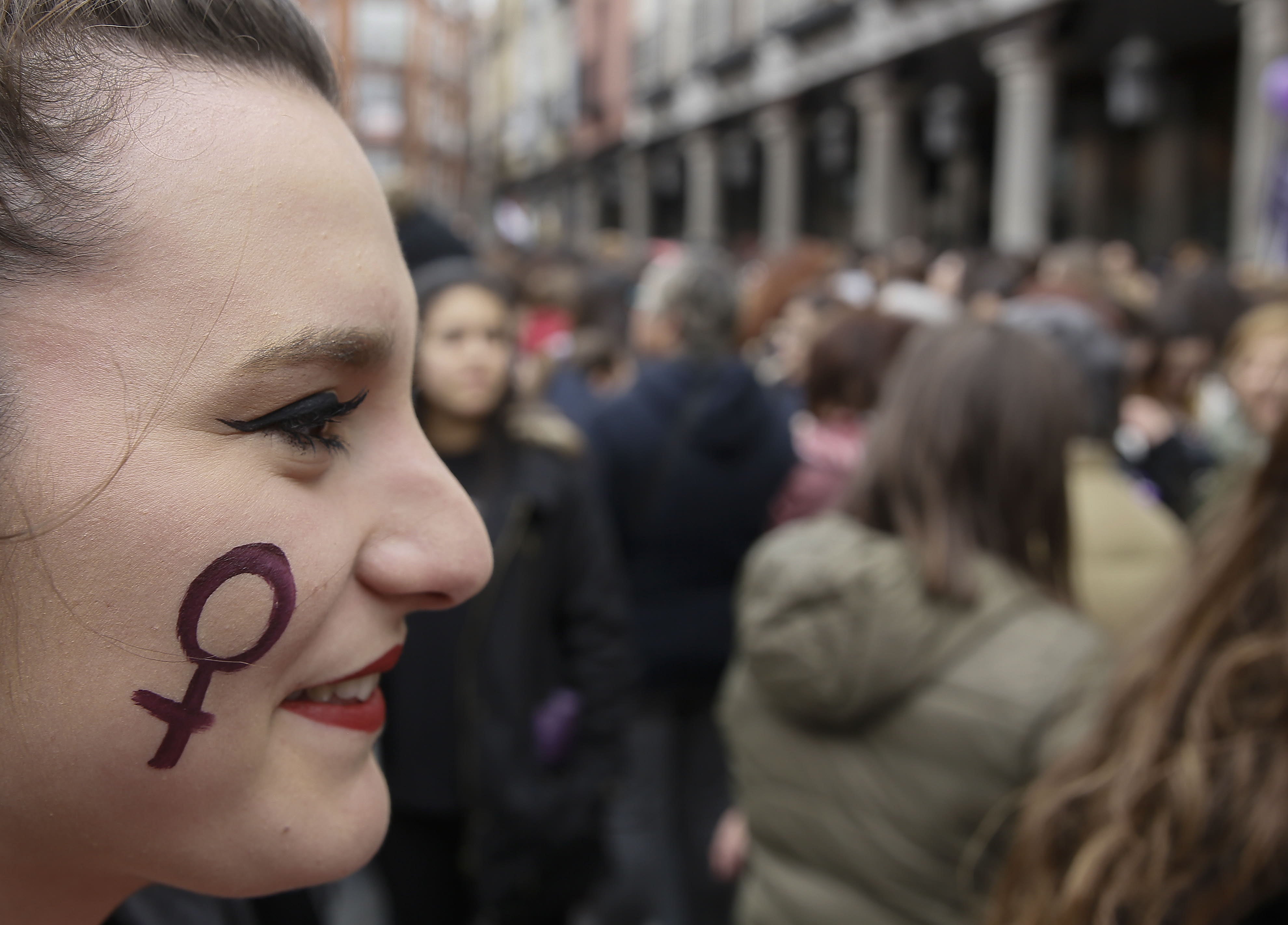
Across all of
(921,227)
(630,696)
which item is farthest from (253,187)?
(921,227)

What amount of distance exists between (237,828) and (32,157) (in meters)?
0.44

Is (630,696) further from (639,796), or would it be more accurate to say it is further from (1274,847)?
(1274,847)

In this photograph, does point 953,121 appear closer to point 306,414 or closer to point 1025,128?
point 1025,128

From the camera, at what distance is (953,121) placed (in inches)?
527

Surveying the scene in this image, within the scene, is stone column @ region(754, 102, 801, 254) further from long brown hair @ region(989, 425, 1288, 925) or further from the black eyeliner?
the black eyeliner

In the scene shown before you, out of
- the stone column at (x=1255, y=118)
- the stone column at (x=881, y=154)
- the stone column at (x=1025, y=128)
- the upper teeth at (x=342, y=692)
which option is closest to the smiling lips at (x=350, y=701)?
the upper teeth at (x=342, y=692)

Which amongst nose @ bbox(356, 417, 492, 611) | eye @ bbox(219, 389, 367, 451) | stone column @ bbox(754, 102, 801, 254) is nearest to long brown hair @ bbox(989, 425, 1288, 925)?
nose @ bbox(356, 417, 492, 611)

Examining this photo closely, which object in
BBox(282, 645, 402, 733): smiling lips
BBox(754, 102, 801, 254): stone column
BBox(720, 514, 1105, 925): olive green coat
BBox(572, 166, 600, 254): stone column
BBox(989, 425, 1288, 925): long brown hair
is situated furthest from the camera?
BBox(572, 166, 600, 254): stone column

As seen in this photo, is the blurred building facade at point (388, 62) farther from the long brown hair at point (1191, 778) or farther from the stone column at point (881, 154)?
the stone column at point (881, 154)

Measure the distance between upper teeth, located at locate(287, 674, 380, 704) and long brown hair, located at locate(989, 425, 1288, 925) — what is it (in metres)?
1.03

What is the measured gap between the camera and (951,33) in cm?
1322

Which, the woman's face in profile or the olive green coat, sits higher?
the woman's face in profile

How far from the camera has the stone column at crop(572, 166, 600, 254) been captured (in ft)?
110

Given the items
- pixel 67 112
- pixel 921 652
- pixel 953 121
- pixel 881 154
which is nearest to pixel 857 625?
pixel 921 652
